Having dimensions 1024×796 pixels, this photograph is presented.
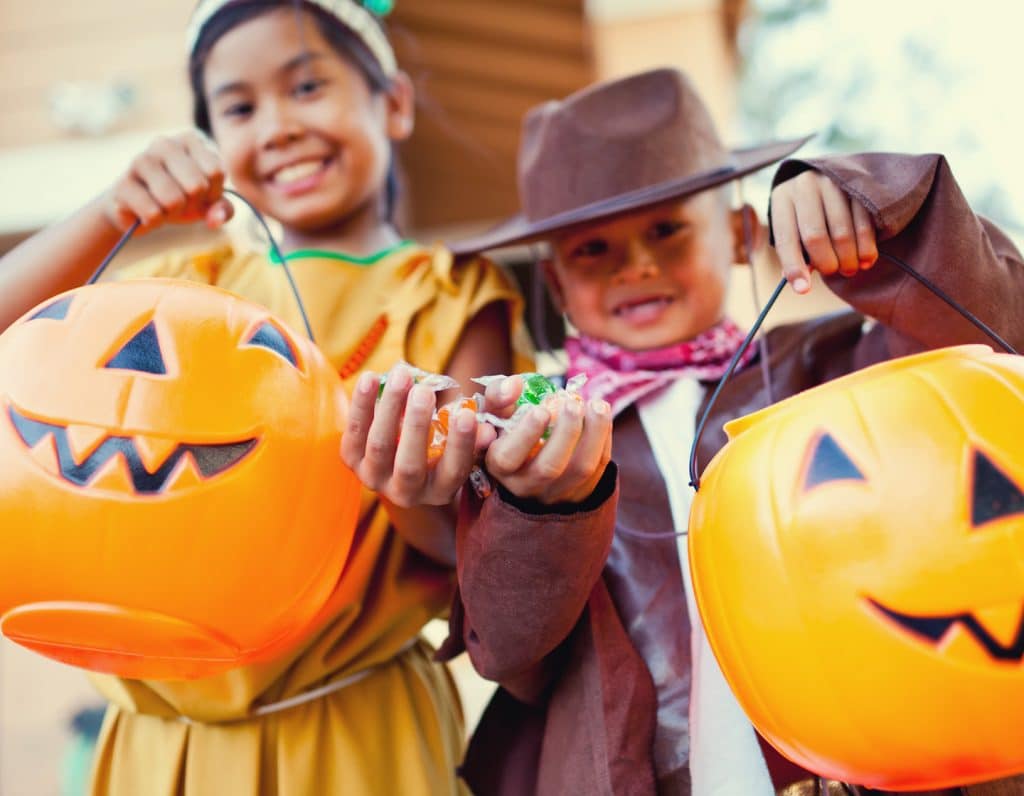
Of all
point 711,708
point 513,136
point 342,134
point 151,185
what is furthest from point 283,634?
point 513,136

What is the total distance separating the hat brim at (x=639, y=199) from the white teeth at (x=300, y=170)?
264 mm

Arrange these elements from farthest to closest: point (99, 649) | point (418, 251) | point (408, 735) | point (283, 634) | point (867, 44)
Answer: point (867, 44) < point (418, 251) < point (408, 735) < point (283, 634) < point (99, 649)

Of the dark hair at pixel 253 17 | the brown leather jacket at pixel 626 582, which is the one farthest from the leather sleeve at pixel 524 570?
the dark hair at pixel 253 17

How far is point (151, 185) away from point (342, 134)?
390mm

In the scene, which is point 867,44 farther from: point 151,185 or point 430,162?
point 151,185

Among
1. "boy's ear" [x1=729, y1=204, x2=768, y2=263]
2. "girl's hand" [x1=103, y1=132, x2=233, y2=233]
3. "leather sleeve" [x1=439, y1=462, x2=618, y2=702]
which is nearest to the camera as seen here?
"leather sleeve" [x1=439, y1=462, x2=618, y2=702]

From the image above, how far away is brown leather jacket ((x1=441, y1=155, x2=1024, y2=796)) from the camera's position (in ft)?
3.51

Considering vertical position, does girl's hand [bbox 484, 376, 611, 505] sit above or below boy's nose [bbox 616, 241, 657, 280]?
below

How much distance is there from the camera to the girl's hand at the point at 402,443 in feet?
3.04

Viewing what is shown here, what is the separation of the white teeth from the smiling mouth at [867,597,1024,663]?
3.90 ft

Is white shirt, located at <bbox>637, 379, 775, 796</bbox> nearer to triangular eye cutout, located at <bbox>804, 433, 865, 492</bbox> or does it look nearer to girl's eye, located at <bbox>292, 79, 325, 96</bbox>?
triangular eye cutout, located at <bbox>804, 433, 865, 492</bbox>

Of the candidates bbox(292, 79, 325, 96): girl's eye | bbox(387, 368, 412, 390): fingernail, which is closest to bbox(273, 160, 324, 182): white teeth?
bbox(292, 79, 325, 96): girl's eye

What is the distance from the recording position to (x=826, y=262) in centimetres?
108

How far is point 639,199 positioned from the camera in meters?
1.41
